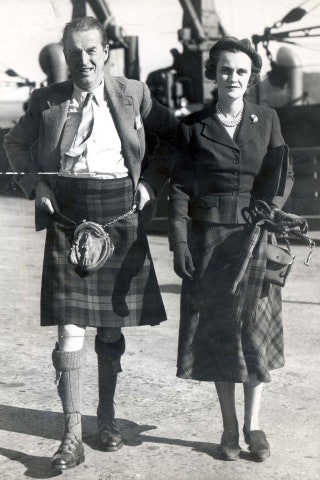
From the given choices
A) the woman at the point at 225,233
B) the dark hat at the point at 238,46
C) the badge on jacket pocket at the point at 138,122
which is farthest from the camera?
the badge on jacket pocket at the point at 138,122

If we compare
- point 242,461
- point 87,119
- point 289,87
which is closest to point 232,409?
point 242,461

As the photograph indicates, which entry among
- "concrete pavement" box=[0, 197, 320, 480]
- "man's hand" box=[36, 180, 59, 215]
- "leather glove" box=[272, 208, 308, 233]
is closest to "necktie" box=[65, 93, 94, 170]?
"man's hand" box=[36, 180, 59, 215]

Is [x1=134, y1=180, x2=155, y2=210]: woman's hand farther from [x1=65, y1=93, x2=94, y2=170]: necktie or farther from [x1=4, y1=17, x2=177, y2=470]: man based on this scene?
[x1=65, y1=93, x2=94, y2=170]: necktie

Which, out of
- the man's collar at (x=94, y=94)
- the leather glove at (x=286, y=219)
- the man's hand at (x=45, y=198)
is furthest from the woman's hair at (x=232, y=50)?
the man's hand at (x=45, y=198)

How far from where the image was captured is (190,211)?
10.4ft

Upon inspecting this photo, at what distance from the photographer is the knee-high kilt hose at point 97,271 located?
10.4 feet

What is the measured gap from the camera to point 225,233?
3.11 metres

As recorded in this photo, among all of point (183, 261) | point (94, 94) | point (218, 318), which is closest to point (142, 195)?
point (183, 261)

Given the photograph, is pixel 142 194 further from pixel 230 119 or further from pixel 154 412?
pixel 154 412

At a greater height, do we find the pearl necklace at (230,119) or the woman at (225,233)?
the pearl necklace at (230,119)

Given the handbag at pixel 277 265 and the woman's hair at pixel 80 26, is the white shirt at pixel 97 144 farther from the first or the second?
the handbag at pixel 277 265

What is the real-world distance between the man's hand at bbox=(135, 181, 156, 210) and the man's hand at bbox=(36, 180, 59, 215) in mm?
338

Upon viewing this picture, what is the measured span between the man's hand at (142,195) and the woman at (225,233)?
122mm

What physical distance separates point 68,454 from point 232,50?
5.62 feet
